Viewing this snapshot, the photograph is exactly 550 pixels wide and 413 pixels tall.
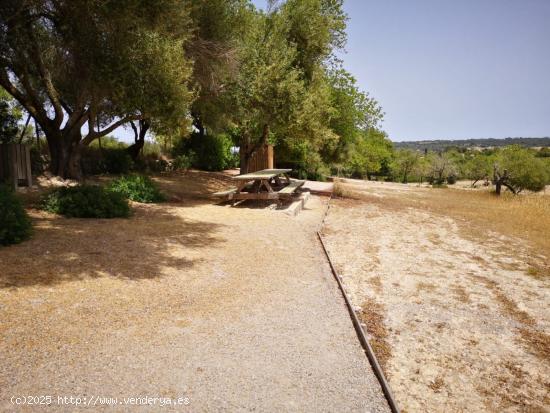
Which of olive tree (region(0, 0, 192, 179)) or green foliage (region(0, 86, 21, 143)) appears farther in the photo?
green foliage (region(0, 86, 21, 143))

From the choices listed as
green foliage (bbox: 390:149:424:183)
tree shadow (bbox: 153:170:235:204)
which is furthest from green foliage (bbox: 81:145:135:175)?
green foliage (bbox: 390:149:424:183)

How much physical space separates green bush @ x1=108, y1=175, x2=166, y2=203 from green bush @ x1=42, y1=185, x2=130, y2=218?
205 centimetres

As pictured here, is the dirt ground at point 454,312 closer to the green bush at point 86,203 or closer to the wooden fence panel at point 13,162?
the green bush at point 86,203

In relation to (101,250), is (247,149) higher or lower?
higher

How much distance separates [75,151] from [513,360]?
13.1m

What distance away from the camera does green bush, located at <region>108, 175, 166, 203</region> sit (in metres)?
11.7

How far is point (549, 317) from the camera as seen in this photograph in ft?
17.2

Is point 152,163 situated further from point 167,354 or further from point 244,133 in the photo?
point 167,354

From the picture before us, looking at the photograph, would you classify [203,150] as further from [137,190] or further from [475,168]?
[475,168]

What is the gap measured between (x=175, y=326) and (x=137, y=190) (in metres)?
8.69

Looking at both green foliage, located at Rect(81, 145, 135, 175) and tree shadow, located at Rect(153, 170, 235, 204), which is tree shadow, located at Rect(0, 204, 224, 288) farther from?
green foliage, located at Rect(81, 145, 135, 175)

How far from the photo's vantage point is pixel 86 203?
888 centimetres

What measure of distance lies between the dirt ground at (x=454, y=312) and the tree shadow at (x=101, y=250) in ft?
9.89

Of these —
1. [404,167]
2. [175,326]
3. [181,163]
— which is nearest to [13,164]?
[175,326]
